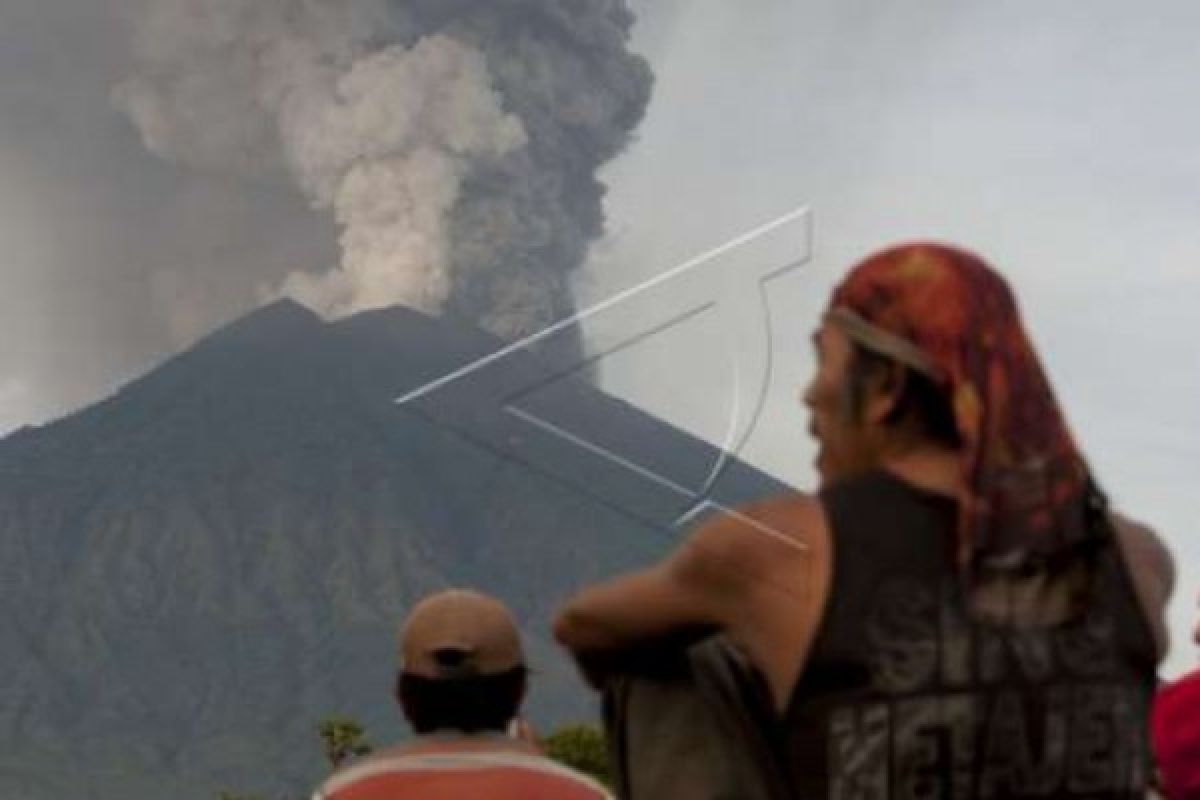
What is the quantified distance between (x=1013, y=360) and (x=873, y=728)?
45 centimetres

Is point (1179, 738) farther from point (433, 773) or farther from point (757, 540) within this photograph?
point (757, 540)

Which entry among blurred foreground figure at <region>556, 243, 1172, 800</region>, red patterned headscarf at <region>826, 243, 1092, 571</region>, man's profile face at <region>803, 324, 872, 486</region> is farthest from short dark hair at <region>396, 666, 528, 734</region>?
red patterned headscarf at <region>826, 243, 1092, 571</region>

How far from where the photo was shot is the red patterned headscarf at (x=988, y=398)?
3.13m

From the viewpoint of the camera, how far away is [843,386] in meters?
3.22

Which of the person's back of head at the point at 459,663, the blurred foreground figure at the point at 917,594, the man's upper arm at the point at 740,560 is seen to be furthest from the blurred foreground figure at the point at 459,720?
the man's upper arm at the point at 740,560

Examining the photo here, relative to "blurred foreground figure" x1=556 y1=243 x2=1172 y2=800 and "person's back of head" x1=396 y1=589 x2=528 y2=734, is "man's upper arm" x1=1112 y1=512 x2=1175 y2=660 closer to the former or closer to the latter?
"blurred foreground figure" x1=556 y1=243 x2=1172 y2=800

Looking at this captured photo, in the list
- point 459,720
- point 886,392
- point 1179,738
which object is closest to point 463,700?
point 459,720

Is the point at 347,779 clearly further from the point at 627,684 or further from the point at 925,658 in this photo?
the point at 925,658

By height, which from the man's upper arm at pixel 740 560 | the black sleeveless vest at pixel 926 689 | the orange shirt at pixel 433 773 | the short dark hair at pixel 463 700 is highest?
the short dark hair at pixel 463 700

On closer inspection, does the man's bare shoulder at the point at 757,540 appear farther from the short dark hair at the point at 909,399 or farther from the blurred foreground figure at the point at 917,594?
the short dark hair at the point at 909,399

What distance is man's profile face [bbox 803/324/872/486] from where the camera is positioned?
321 centimetres

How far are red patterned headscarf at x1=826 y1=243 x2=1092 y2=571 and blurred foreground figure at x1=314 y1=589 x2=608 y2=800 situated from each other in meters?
1.17

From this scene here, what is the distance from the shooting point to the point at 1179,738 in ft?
14.6

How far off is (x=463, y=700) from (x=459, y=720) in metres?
0.07
